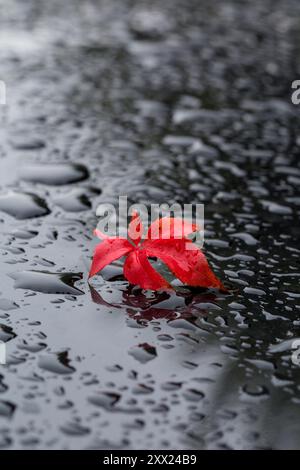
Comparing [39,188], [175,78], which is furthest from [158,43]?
[39,188]

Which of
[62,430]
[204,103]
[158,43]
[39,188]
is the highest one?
[158,43]

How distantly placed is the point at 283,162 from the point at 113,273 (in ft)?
3.10

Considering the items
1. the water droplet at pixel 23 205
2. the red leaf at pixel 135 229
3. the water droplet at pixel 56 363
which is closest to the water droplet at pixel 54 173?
→ the water droplet at pixel 23 205

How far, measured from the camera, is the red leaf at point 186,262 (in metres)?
1.47

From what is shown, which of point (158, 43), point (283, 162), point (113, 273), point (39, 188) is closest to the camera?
point (113, 273)

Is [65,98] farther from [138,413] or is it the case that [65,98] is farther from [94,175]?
[138,413]

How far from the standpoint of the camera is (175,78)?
9.95ft

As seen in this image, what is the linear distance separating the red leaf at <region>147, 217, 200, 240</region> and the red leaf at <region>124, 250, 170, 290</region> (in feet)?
0.18

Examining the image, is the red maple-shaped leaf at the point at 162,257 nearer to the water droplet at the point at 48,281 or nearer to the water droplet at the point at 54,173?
the water droplet at the point at 48,281

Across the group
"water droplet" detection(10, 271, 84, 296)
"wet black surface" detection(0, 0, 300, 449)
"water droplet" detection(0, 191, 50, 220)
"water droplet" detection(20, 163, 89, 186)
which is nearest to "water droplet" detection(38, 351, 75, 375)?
"wet black surface" detection(0, 0, 300, 449)

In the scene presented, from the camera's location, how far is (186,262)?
4.85 ft

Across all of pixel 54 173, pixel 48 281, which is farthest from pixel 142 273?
pixel 54 173

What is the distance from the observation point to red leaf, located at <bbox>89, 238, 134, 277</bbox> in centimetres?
149

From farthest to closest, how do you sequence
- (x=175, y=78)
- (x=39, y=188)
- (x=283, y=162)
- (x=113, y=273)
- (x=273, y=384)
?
1. (x=175, y=78)
2. (x=283, y=162)
3. (x=39, y=188)
4. (x=113, y=273)
5. (x=273, y=384)
